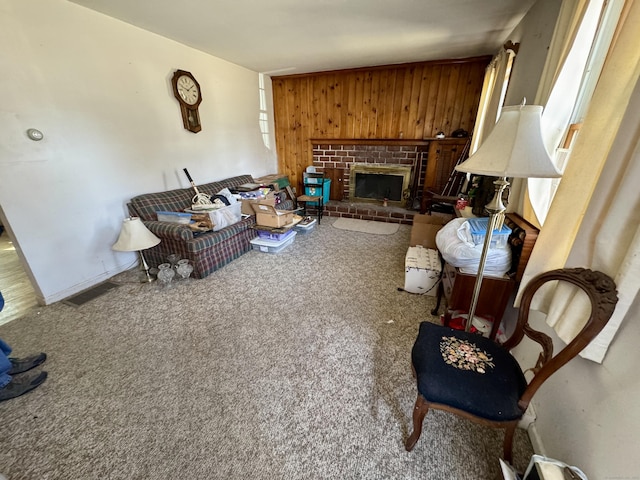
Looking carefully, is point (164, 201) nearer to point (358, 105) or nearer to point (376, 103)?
point (358, 105)

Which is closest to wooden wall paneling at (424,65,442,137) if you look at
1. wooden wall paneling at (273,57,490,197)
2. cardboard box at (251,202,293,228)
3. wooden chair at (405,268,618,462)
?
wooden wall paneling at (273,57,490,197)

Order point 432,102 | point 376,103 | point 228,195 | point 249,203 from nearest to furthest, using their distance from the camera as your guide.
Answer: point 249,203 → point 228,195 → point 432,102 → point 376,103

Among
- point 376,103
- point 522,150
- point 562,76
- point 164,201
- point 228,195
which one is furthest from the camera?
point 376,103

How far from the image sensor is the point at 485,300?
1.60 m

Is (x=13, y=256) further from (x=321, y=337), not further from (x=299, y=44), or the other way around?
(x=299, y=44)

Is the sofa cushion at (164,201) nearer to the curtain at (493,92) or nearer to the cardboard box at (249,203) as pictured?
the cardboard box at (249,203)

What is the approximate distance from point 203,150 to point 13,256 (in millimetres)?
2653

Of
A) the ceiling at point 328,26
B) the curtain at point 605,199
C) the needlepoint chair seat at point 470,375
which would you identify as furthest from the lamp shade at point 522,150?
the ceiling at point 328,26

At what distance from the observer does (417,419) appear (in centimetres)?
107

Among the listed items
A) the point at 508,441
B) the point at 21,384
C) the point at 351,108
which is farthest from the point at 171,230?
the point at 351,108

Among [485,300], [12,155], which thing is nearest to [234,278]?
[12,155]

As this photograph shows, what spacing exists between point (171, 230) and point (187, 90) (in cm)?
197

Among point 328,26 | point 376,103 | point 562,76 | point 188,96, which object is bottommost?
point 562,76

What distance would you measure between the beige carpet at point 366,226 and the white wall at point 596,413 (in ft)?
8.86
